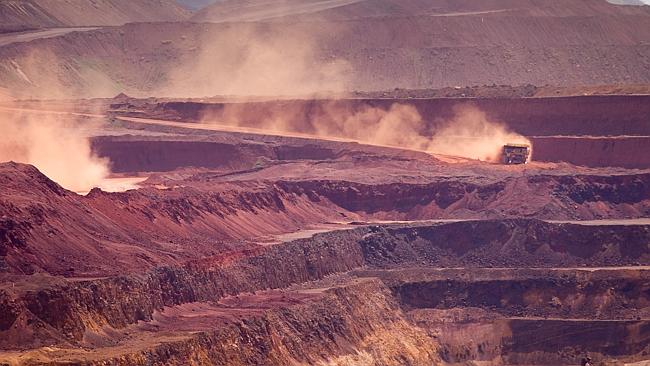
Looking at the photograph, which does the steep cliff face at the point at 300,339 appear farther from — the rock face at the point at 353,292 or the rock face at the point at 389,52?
the rock face at the point at 389,52

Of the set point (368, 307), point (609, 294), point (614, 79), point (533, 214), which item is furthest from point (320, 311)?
point (614, 79)

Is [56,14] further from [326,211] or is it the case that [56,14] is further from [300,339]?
[300,339]

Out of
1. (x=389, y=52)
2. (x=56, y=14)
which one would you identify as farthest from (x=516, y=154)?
(x=56, y=14)

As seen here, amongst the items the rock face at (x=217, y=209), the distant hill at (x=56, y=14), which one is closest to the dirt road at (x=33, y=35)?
the distant hill at (x=56, y=14)

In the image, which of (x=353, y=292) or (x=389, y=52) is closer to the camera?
(x=353, y=292)

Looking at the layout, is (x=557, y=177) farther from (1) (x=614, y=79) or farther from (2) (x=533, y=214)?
(1) (x=614, y=79)
